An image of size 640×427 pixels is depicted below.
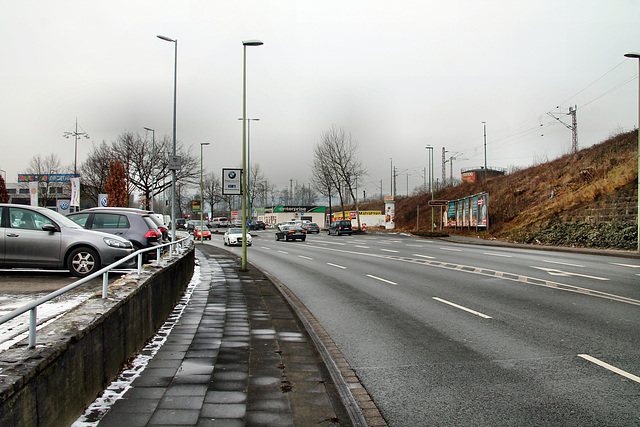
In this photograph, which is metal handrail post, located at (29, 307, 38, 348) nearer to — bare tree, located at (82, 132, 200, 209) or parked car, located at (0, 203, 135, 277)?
parked car, located at (0, 203, 135, 277)

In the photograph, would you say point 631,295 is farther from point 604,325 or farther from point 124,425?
point 124,425

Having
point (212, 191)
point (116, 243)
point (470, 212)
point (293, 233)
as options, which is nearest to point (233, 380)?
point (116, 243)

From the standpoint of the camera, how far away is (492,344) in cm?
665

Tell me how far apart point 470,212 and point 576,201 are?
12.3 metres

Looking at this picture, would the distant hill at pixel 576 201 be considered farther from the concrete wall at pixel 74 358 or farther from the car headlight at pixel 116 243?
the concrete wall at pixel 74 358

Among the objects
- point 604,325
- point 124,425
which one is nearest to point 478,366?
point 604,325

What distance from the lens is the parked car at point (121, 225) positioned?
13.3 metres

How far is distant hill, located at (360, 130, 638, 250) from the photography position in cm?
2723

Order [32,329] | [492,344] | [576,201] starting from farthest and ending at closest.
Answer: [576,201], [492,344], [32,329]

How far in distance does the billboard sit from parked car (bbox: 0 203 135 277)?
35541 mm

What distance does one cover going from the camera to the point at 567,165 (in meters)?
41.9

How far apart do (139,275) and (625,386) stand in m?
5.96

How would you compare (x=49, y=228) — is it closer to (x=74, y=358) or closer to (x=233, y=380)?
(x=233, y=380)

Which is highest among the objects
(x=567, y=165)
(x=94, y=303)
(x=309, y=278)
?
(x=567, y=165)
